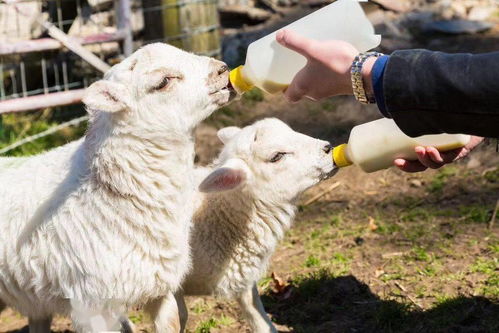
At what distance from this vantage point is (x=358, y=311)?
466 cm

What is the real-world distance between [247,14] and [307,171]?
5362 millimetres

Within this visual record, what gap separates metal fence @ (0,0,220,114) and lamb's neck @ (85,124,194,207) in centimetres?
225

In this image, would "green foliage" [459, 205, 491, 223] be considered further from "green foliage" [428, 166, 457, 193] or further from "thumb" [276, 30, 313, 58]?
"thumb" [276, 30, 313, 58]

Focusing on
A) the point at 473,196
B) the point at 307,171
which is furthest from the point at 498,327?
the point at 473,196

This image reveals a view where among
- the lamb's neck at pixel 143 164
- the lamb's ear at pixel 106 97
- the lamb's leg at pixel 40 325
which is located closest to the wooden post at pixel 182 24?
the lamb's leg at pixel 40 325

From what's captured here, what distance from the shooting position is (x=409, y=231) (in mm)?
5398

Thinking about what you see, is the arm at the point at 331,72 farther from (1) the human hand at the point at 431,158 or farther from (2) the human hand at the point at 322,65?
(1) the human hand at the point at 431,158

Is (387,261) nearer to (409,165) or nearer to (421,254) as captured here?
(421,254)

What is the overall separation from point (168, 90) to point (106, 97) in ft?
0.91

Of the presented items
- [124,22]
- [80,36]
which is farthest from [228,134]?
[80,36]

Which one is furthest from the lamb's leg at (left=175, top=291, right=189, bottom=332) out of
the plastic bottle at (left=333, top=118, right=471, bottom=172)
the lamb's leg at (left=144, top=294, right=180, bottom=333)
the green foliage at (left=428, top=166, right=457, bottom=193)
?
the green foliage at (left=428, top=166, right=457, bottom=193)

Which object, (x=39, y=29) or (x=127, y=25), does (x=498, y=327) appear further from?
(x=39, y=29)

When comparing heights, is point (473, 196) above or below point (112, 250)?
below

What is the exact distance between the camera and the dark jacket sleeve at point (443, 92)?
2600 mm
